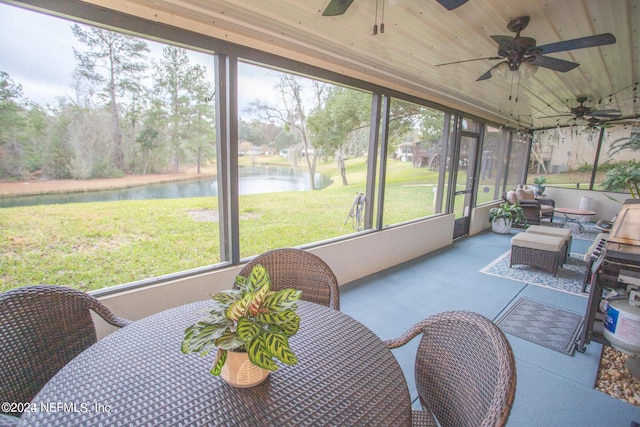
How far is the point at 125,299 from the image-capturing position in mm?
1912

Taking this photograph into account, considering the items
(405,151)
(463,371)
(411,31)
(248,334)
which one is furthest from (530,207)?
(248,334)

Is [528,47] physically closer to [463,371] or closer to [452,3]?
[452,3]

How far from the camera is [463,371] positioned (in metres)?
1.02

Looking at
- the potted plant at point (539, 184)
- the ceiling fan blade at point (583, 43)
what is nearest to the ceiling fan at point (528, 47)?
the ceiling fan blade at point (583, 43)

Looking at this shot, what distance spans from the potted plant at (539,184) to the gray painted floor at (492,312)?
11.1 ft

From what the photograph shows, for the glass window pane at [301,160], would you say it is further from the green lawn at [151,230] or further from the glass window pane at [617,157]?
the glass window pane at [617,157]

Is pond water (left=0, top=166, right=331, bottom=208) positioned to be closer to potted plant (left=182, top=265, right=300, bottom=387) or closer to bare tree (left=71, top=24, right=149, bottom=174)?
bare tree (left=71, top=24, right=149, bottom=174)

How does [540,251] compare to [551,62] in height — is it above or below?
below

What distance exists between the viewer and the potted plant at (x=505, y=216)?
5.96 metres

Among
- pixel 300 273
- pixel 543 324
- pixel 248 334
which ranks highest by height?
pixel 248 334

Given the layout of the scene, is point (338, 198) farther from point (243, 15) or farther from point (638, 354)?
point (638, 354)

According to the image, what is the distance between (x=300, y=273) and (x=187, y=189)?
160 cm

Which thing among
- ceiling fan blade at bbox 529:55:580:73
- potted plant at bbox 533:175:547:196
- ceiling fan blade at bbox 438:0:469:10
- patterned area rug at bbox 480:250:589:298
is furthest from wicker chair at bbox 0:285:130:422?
A: potted plant at bbox 533:175:547:196

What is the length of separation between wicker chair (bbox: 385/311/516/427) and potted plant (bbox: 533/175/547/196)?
8.77m
